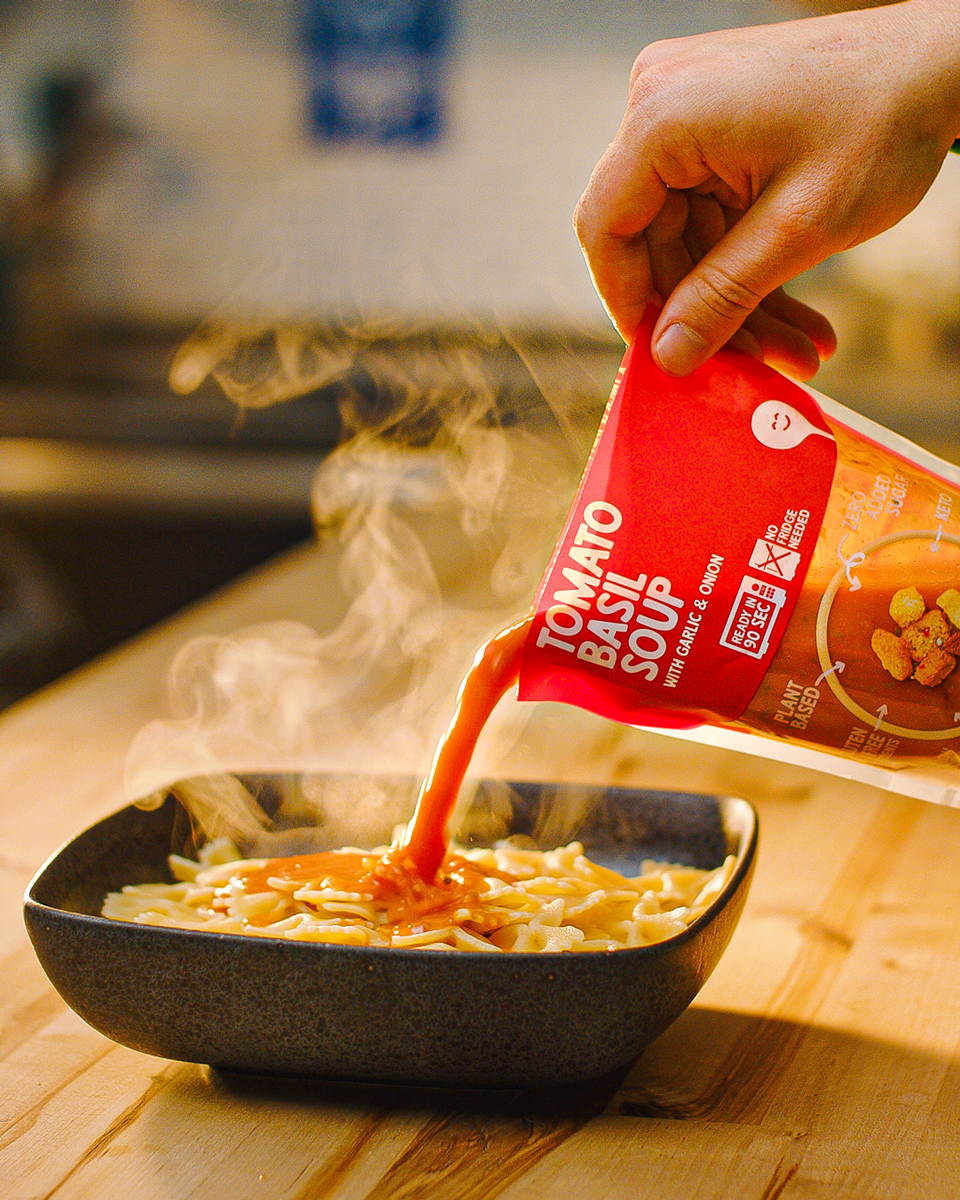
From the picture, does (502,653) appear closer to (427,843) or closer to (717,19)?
(427,843)

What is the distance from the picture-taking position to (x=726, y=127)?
840mm

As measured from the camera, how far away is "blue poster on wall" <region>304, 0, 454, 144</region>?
450cm

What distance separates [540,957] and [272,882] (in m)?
0.30

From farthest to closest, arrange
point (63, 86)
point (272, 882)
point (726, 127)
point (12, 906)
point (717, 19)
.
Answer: point (63, 86), point (717, 19), point (12, 906), point (272, 882), point (726, 127)

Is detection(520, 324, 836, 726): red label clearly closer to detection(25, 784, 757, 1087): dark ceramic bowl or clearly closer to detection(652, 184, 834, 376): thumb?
detection(652, 184, 834, 376): thumb

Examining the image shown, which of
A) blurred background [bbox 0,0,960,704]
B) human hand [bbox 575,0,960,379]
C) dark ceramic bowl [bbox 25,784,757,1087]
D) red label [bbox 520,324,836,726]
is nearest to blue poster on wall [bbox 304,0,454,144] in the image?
blurred background [bbox 0,0,960,704]

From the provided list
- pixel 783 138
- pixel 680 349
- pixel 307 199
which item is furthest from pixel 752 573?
pixel 307 199

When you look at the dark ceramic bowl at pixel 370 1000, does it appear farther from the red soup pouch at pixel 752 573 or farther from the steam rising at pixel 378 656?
the steam rising at pixel 378 656

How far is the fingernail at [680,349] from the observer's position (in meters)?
0.85

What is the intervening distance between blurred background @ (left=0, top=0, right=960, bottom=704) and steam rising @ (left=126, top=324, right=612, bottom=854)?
5.95 feet

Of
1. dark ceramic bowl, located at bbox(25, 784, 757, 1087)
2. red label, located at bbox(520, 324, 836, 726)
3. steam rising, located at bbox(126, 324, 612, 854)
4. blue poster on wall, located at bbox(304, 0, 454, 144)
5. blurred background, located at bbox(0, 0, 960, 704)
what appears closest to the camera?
dark ceramic bowl, located at bbox(25, 784, 757, 1087)

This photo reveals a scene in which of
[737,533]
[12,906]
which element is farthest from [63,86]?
[737,533]

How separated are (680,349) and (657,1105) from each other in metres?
0.54

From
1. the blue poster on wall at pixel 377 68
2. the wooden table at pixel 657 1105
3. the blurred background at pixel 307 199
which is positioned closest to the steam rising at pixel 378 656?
the wooden table at pixel 657 1105
